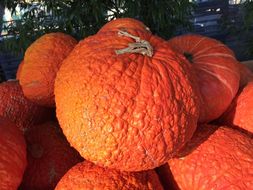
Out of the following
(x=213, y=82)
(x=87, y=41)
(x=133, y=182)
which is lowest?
(x=133, y=182)

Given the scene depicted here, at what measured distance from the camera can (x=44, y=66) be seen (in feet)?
3.04

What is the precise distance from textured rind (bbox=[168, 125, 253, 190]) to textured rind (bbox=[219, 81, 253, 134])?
0.31ft

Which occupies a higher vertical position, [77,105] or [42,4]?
[42,4]

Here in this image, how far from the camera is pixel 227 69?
3.06 feet

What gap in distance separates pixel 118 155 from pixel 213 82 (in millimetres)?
356

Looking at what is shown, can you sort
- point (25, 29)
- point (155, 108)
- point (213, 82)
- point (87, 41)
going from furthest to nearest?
point (25, 29) < point (213, 82) < point (87, 41) < point (155, 108)

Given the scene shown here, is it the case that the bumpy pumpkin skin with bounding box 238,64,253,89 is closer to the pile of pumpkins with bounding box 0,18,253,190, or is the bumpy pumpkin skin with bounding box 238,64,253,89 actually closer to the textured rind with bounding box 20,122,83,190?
the pile of pumpkins with bounding box 0,18,253,190

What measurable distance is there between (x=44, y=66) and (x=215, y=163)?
49 cm

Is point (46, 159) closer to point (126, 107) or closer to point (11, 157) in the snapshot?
point (11, 157)

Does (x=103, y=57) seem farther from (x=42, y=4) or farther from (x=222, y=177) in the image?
(x=42, y=4)

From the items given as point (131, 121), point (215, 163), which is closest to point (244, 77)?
point (215, 163)

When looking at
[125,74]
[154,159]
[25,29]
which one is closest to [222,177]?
[154,159]

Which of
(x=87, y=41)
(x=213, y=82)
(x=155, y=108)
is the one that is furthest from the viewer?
(x=213, y=82)

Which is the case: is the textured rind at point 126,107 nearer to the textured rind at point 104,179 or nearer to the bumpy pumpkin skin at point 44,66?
the textured rind at point 104,179
